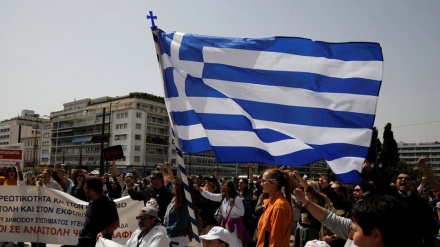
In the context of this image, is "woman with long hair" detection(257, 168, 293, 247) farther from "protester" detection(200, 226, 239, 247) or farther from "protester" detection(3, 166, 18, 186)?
"protester" detection(3, 166, 18, 186)

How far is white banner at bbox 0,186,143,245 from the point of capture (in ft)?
28.7

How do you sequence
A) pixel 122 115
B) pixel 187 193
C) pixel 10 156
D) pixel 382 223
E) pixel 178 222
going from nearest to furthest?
pixel 382 223 → pixel 187 193 → pixel 178 222 → pixel 10 156 → pixel 122 115

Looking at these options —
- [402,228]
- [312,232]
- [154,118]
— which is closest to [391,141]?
[154,118]

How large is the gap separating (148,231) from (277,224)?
1.68 m

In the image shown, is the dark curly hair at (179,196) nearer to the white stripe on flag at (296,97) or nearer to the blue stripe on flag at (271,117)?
the blue stripe on flag at (271,117)

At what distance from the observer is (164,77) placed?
457cm

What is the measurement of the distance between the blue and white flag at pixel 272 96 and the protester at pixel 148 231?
3.73ft

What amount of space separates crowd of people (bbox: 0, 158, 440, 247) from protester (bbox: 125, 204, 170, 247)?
0.01 metres

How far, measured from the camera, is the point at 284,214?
4441 mm

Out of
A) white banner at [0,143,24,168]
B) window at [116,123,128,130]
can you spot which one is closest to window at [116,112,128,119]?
window at [116,123,128,130]

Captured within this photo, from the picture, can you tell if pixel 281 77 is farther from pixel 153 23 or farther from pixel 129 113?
pixel 129 113

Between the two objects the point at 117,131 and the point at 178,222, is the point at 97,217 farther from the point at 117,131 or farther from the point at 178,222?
the point at 117,131

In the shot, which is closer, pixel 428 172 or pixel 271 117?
pixel 271 117

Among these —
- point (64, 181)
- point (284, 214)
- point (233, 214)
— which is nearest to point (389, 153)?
point (64, 181)
